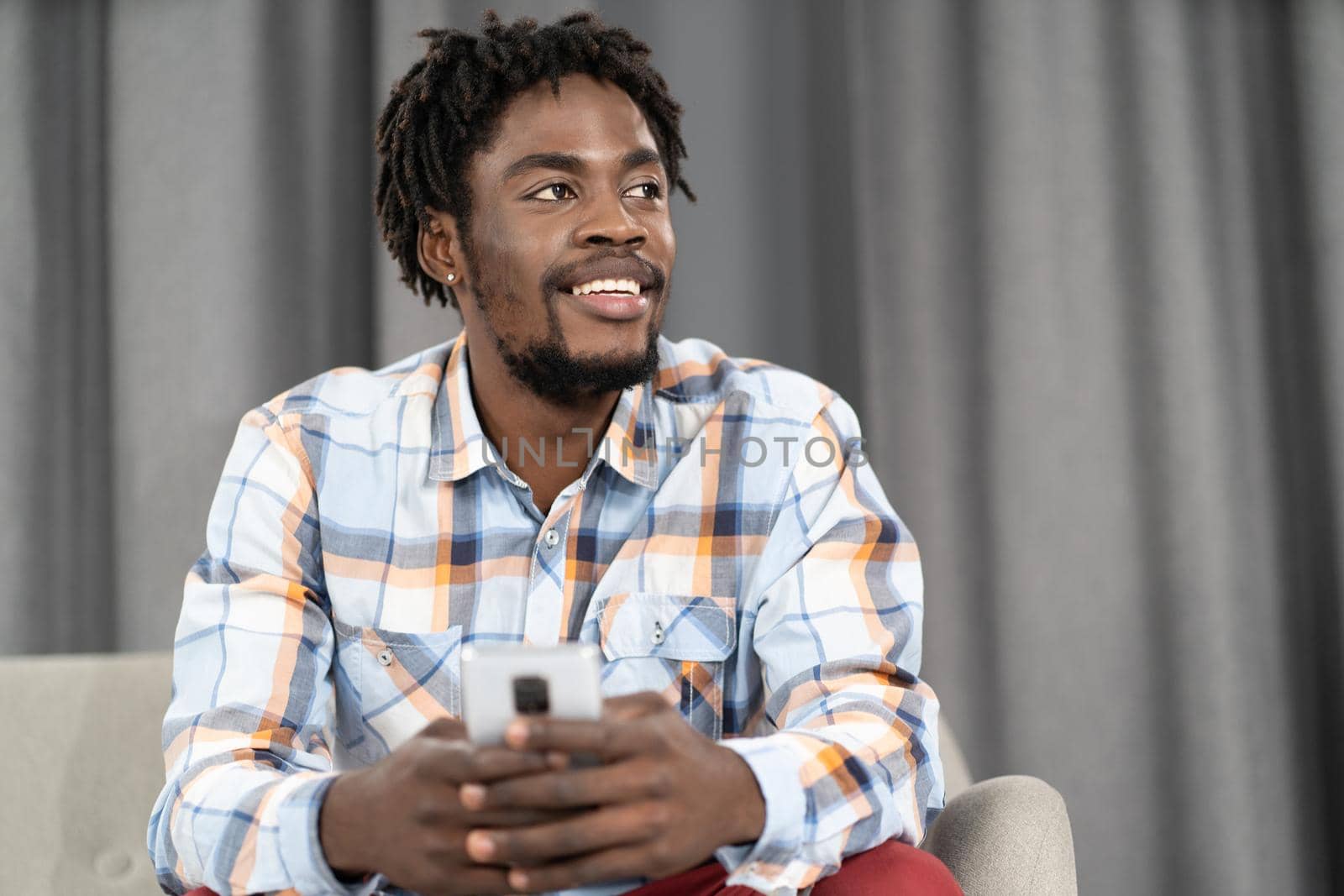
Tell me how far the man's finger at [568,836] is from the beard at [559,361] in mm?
565

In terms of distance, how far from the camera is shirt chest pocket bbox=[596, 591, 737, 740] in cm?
121

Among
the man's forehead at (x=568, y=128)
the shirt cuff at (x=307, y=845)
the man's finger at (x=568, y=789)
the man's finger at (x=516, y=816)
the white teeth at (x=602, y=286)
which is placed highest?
the man's forehead at (x=568, y=128)

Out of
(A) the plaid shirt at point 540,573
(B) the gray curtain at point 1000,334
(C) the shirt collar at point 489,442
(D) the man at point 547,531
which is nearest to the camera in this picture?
(D) the man at point 547,531

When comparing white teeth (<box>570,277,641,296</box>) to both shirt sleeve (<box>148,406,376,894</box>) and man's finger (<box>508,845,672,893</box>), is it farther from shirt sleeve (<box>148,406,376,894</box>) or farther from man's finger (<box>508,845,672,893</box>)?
man's finger (<box>508,845,672,893</box>)

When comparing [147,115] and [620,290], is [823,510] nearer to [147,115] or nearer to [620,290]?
[620,290]

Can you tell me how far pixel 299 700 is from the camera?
1145 millimetres

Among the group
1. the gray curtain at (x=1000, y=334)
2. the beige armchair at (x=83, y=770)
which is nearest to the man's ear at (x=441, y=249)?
the gray curtain at (x=1000, y=334)

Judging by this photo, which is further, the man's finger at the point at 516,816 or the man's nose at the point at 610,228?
the man's nose at the point at 610,228

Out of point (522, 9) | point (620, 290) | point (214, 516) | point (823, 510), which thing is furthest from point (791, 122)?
point (214, 516)

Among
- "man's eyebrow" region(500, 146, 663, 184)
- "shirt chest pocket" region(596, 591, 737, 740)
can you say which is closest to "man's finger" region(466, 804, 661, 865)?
"shirt chest pocket" region(596, 591, 737, 740)

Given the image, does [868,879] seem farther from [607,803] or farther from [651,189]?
[651,189]

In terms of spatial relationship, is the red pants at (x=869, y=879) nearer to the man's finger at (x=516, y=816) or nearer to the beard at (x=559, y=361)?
the man's finger at (x=516, y=816)

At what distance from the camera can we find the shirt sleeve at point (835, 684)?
3.05 ft

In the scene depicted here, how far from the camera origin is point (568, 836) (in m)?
0.80
